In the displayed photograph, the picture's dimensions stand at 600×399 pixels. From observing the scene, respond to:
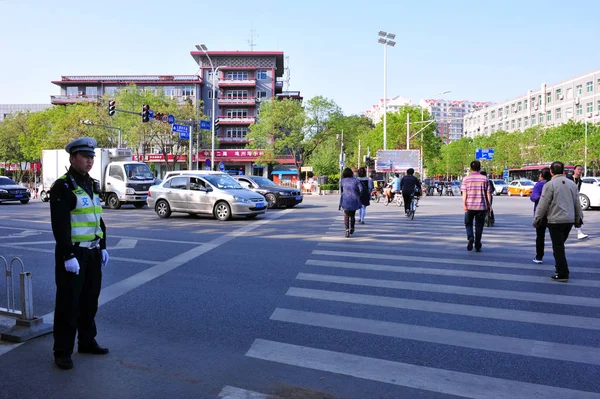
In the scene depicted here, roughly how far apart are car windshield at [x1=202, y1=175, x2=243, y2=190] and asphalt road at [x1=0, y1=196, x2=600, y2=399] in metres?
6.85

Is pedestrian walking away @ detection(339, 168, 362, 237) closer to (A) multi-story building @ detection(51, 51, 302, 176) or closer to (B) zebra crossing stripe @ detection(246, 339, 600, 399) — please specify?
(B) zebra crossing stripe @ detection(246, 339, 600, 399)

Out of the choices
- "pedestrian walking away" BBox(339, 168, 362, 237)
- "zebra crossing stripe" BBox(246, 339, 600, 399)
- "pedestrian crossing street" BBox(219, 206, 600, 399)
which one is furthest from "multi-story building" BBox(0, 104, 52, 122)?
"zebra crossing stripe" BBox(246, 339, 600, 399)

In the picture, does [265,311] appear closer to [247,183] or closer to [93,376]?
[93,376]

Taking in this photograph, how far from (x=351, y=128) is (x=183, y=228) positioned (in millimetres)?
64712

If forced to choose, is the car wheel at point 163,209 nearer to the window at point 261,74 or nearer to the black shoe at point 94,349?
the black shoe at point 94,349

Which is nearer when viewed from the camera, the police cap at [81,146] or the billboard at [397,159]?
the police cap at [81,146]

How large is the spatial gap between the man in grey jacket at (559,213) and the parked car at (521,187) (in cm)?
3702

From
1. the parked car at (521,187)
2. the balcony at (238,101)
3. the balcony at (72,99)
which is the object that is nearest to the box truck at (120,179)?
the parked car at (521,187)

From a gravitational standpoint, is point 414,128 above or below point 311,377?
above

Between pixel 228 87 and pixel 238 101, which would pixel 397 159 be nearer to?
pixel 238 101

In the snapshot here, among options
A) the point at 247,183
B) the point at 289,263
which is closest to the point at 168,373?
the point at 289,263

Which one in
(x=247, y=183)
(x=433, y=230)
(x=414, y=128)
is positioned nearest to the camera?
(x=433, y=230)

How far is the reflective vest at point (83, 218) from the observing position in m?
4.12

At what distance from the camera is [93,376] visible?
12.7 ft
